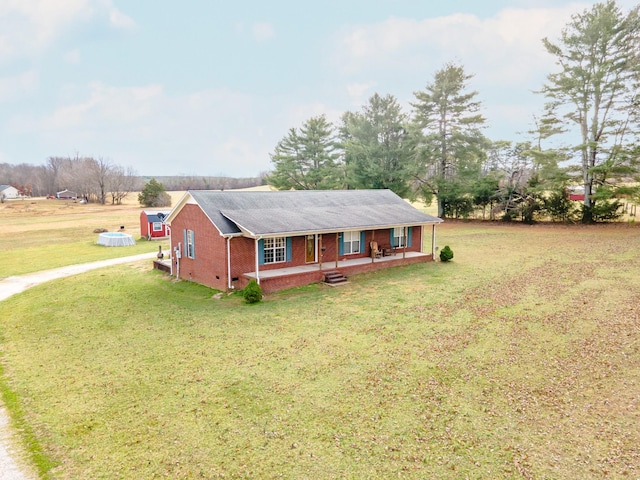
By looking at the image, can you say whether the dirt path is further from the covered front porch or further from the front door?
the front door

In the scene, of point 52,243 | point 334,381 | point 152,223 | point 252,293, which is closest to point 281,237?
point 252,293

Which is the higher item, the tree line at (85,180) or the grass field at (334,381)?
the tree line at (85,180)

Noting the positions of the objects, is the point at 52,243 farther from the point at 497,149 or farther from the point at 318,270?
the point at 497,149

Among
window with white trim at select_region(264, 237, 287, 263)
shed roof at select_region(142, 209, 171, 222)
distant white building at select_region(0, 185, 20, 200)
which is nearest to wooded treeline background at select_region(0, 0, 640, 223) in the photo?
shed roof at select_region(142, 209, 171, 222)

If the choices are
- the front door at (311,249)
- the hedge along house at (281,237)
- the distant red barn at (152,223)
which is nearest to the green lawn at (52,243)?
the distant red barn at (152,223)

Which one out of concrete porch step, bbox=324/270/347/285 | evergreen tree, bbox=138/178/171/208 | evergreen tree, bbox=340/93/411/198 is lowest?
concrete porch step, bbox=324/270/347/285

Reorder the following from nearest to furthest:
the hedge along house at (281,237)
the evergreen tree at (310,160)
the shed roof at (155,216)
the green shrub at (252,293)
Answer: the green shrub at (252,293), the hedge along house at (281,237), the shed roof at (155,216), the evergreen tree at (310,160)

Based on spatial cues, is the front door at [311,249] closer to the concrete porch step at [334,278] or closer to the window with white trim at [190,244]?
the concrete porch step at [334,278]
